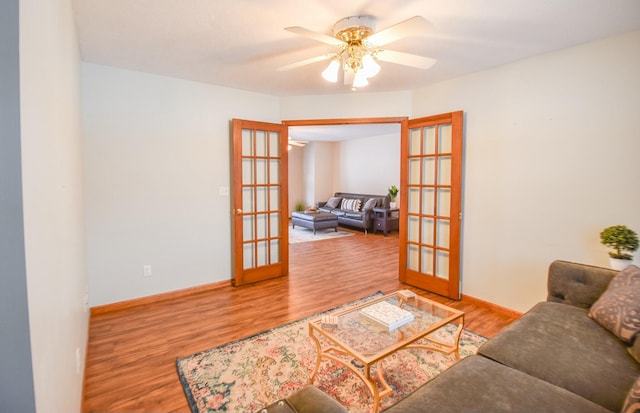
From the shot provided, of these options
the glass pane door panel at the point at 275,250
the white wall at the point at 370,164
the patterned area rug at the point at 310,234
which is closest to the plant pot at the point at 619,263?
the glass pane door panel at the point at 275,250

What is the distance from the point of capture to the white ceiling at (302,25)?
1969 mm

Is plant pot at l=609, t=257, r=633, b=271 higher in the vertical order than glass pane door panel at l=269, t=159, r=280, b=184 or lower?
lower

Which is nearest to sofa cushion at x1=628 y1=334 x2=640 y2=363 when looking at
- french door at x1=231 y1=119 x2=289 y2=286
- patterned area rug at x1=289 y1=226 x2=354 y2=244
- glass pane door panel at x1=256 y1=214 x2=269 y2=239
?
french door at x1=231 y1=119 x2=289 y2=286

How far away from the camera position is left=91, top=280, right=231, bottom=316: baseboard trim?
3079 mm

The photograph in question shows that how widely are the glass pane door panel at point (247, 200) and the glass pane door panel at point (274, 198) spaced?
279 mm

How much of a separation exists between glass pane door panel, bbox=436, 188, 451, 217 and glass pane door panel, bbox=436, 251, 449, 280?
1.54 ft

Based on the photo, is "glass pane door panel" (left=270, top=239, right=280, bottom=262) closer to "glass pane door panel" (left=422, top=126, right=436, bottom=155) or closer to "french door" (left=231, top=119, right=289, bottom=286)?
"french door" (left=231, top=119, right=289, bottom=286)

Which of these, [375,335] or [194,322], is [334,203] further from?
Answer: [375,335]

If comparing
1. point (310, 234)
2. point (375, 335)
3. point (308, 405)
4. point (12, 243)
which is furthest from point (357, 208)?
point (12, 243)

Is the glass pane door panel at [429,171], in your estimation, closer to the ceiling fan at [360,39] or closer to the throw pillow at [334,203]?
the ceiling fan at [360,39]

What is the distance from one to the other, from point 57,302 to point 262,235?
2971 mm

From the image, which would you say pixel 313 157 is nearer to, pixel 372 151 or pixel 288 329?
pixel 372 151

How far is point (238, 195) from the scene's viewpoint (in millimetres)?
3791

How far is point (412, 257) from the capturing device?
3955 mm
